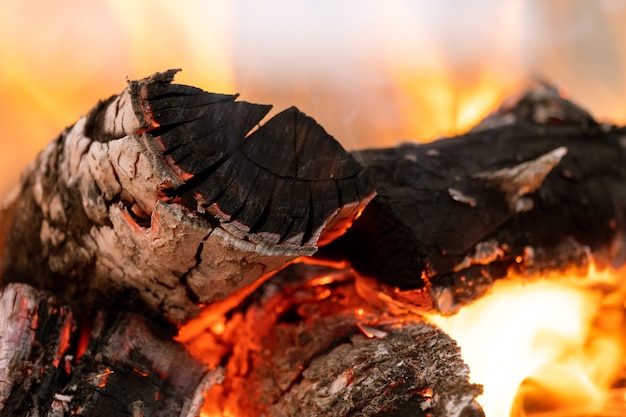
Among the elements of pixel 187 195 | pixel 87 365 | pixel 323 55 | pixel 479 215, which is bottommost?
pixel 87 365

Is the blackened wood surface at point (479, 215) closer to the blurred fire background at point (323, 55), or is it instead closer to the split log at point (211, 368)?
the split log at point (211, 368)

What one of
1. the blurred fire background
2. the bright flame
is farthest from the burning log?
the blurred fire background

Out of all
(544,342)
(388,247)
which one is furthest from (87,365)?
(544,342)

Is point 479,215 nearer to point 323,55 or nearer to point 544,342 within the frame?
point 544,342

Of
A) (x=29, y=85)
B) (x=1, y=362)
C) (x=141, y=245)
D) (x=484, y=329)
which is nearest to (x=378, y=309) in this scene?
(x=484, y=329)

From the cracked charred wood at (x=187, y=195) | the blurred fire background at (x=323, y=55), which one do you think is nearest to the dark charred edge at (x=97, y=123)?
the cracked charred wood at (x=187, y=195)

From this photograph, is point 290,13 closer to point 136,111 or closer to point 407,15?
point 407,15

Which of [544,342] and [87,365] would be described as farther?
[544,342]
